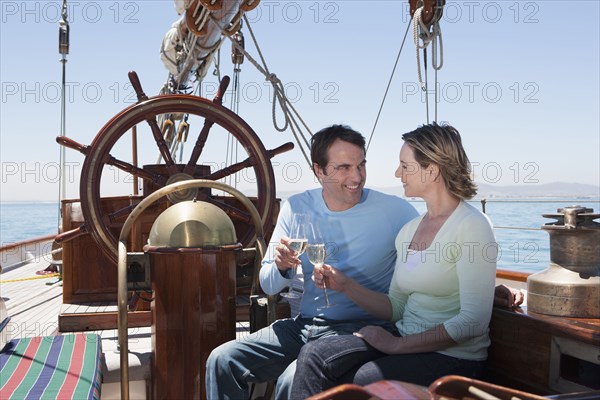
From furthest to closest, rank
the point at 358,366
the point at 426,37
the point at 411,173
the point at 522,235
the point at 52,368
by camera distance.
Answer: the point at 522,235
the point at 426,37
the point at 52,368
the point at 411,173
the point at 358,366

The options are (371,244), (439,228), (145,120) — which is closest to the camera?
(439,228)

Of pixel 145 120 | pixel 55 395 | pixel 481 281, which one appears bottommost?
pixel 55 395

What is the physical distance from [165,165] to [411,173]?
1.61 m

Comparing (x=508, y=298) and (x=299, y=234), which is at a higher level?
(x=299, y=234)

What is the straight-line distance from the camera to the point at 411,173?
1.50 metres

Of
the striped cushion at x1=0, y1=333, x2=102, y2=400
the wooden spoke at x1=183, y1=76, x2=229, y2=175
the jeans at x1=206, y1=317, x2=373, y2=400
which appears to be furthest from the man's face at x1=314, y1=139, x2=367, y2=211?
the wooden spoke at x1=183, y1=76, x2=229, y2=175

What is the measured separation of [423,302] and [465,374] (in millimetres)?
185

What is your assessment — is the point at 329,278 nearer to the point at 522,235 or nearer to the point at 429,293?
the point at 429,293

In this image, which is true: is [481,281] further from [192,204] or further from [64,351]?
[64,351]

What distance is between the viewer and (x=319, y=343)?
1399 mm

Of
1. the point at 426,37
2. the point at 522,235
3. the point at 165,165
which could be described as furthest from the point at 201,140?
the point at 522,235

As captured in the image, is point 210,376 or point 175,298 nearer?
point 210,376

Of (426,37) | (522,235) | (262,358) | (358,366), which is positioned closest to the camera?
(358,366)

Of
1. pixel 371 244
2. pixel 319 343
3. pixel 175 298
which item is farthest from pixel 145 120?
pixel 319 343
